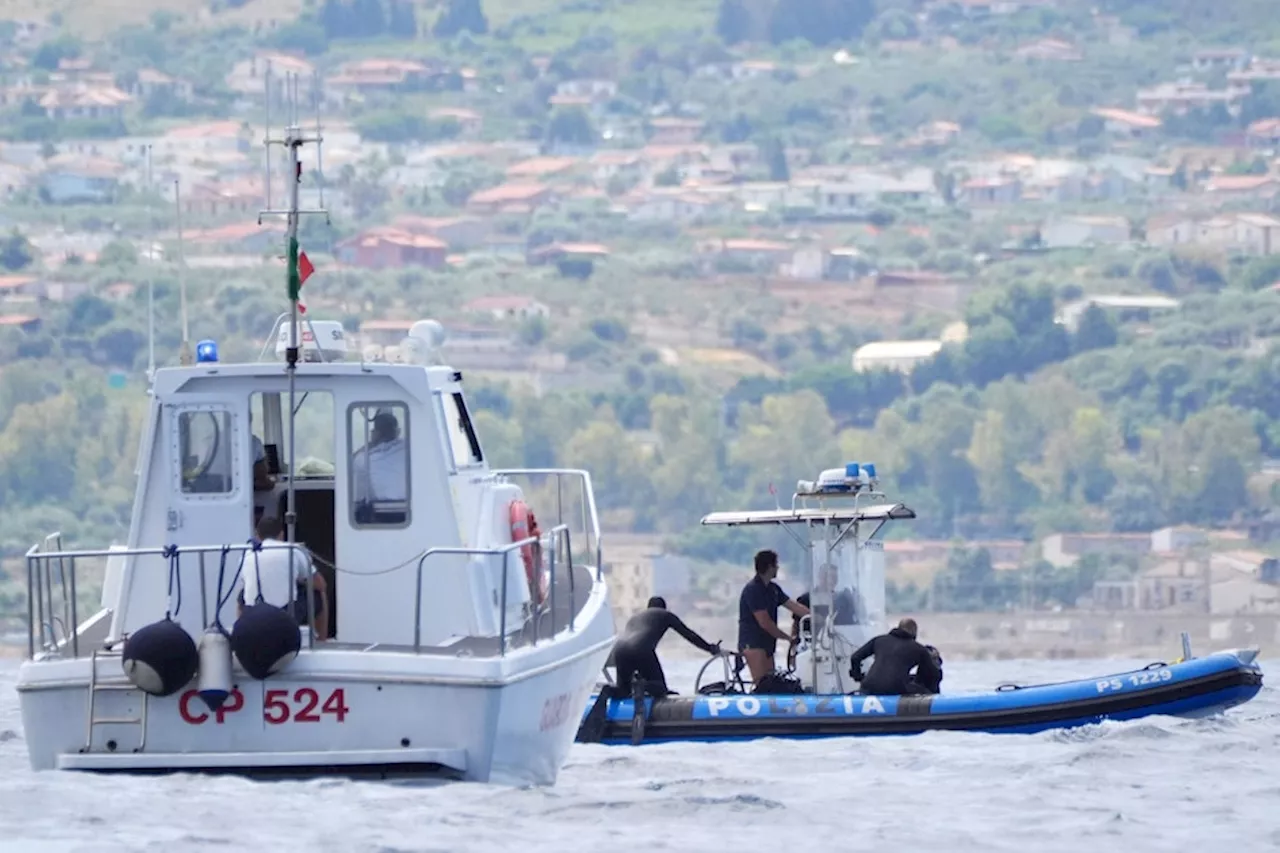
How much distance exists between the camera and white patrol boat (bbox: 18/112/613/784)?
16.0 m

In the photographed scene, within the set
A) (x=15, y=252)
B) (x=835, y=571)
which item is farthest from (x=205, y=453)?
(x=15, y=252)

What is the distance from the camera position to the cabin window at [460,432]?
686 inches

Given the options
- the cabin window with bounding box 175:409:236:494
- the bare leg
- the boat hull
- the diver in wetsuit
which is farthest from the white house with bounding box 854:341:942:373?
the boat hull

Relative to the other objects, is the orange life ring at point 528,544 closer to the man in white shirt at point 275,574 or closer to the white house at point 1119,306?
the man in white shirt at point 275,574

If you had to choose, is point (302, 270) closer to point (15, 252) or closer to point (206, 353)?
point (206, 353)

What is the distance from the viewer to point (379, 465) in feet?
56.4

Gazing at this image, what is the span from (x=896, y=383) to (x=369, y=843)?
13719 centimetres

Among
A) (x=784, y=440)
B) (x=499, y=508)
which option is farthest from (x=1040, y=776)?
(x=784, y=440)

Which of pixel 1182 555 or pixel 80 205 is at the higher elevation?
pixel 80 205

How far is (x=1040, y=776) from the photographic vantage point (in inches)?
744

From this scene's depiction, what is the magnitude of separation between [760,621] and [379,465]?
545 centimetres

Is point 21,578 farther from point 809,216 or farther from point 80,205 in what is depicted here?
point 809,216

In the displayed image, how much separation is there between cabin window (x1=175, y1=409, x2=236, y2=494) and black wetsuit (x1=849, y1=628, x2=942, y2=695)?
19.5 ft

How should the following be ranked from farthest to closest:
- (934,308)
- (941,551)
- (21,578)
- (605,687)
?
(934,308)
(941,551)
(21,578)
(605,687)
